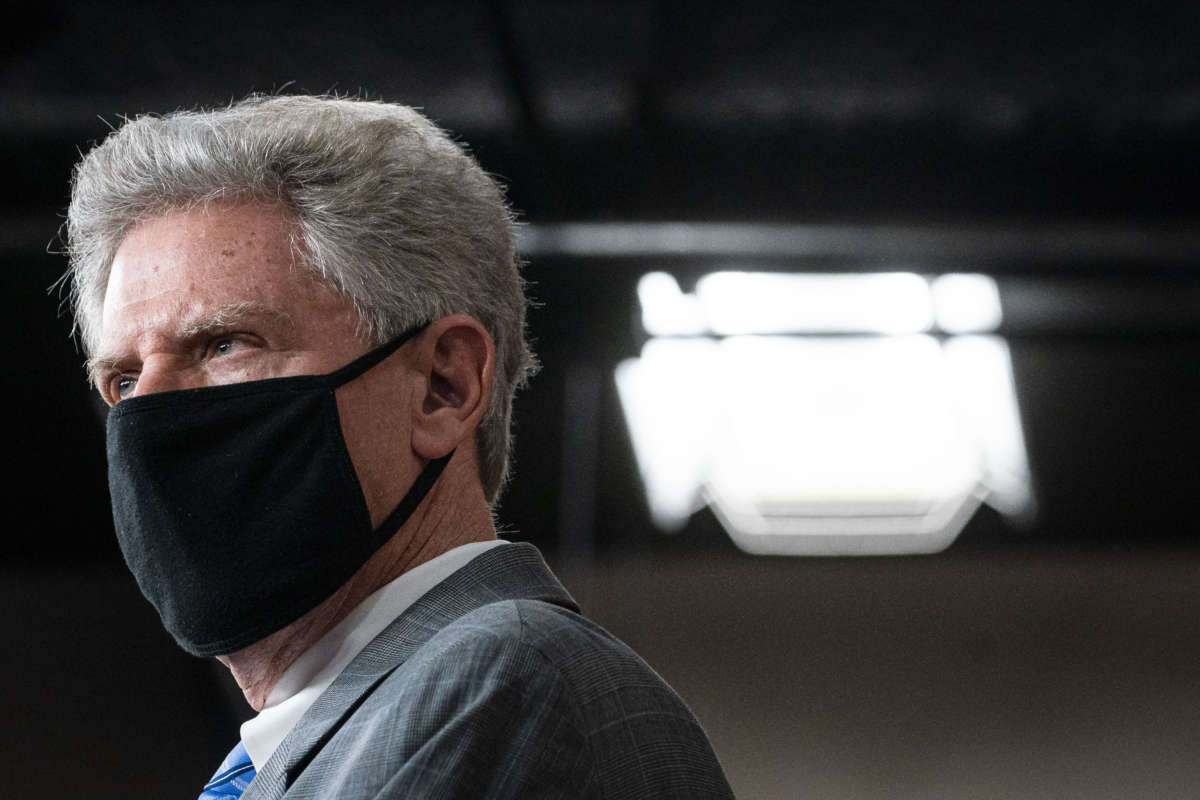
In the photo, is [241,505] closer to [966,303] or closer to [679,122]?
[679,122]

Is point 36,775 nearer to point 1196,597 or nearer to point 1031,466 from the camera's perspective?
point 1031,466

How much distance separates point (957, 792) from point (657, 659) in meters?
1.32

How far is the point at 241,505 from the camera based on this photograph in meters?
1.10

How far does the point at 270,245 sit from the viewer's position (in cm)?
113

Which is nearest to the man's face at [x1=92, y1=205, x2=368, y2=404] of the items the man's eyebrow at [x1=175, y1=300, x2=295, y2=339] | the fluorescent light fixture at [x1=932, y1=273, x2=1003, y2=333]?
the man's eyebrow at [x1=175, y1=300, x2=295, y2=339]

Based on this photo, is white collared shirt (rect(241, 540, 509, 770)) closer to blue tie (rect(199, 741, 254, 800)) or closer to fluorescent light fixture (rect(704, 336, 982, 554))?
blue tie (rect(199, 741, 254, 800))

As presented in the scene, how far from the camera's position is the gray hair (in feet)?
3.81

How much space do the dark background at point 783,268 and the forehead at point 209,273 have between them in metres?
2.17

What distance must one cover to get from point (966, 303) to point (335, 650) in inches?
155

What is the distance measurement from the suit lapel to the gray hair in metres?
0.22

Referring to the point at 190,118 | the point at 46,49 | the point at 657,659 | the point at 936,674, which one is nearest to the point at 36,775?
the point at 657,659

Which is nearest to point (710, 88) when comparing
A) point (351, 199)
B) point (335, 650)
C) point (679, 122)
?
point (679, 122)

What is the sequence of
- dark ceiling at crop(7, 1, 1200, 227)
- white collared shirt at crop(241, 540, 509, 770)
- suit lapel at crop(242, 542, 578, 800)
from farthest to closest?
dark ceiling at crop(7, 1, 1200, 227) → white collared shirt at crop(241, 540, 509, 770) → suit lapel at crop(242, 542, 578, 800)

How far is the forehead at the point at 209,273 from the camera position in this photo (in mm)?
1106
